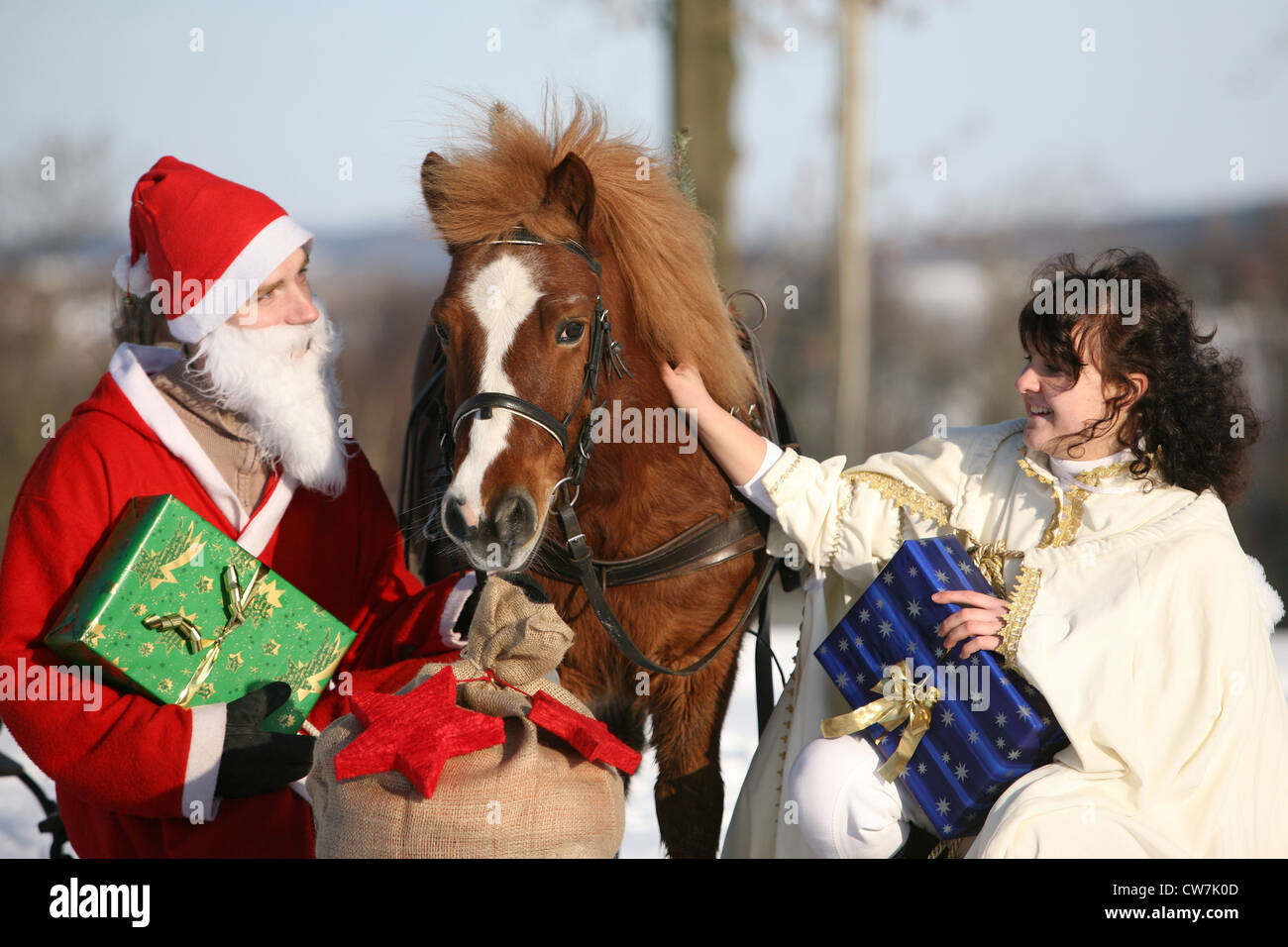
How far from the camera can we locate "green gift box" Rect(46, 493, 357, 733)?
6.68 ft

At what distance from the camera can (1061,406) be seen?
2.18 metres

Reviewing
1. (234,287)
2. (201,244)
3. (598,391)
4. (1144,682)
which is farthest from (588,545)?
(1144,682)

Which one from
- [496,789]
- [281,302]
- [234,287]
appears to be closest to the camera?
[496,789]

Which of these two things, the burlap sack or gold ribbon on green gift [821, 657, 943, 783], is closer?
the burlap sack

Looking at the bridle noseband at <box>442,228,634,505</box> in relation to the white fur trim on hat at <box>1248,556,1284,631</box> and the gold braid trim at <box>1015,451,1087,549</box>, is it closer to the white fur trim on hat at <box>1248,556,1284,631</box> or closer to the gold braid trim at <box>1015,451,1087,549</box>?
the gold braid trim at <box>1015,451,1087,549</box>

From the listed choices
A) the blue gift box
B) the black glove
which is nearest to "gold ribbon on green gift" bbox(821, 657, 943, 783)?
the blue gift box

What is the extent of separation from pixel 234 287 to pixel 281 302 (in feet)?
0.43

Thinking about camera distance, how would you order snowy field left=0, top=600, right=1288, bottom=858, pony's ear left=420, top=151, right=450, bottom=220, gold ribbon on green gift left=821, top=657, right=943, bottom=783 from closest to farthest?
gold ribbon on green gift left=821, top=657, right=943, bottom=783
pony's ear left=420, top=151, right=450, bottom=220
snowy field left=0, top=600, right=1288, bottom=858

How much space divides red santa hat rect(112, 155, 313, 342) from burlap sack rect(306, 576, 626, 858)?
927 mm

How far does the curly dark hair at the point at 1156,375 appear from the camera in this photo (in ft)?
7.03

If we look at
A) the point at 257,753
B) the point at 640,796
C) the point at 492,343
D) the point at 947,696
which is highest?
the point at 492,343

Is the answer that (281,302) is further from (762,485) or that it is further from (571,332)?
(762,485)
